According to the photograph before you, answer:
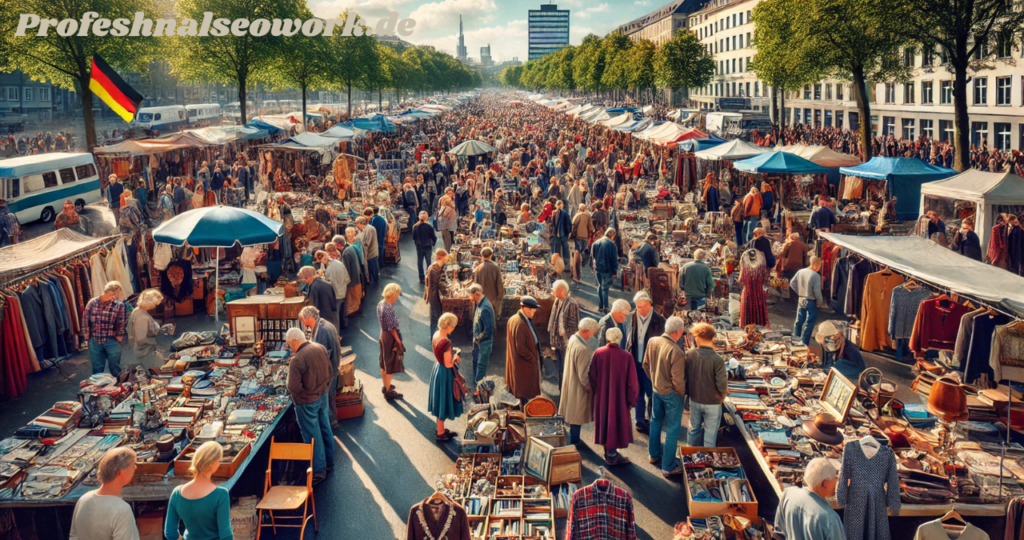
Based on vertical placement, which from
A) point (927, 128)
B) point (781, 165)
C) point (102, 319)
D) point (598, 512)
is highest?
point (927, 128)

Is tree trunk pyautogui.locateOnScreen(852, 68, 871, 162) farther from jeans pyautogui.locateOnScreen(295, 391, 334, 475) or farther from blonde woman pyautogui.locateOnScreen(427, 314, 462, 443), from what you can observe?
jeans pyautogui.locateOnScreen(295, 391, 334, 475)

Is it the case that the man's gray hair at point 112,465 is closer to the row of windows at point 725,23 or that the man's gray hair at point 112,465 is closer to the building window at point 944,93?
the building window at point 944,93

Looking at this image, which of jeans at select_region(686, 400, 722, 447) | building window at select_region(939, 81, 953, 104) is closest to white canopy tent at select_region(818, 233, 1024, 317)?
jeans at select_region(686, 400, 722, 447)

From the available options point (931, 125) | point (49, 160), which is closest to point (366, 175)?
point (49, 160)

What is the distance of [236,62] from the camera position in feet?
132

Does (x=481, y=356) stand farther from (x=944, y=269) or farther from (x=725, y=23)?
(x=725, y=23)

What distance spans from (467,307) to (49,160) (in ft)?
59.6

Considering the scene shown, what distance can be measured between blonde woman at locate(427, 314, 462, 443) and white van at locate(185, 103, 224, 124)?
5666 centimetres

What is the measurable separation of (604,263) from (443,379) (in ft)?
17.6

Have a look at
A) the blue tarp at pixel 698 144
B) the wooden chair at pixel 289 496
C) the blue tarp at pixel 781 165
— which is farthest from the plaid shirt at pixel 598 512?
the blue tarp at pixel 698 144

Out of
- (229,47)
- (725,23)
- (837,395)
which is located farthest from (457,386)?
(725,23)

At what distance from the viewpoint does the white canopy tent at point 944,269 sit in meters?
8.06

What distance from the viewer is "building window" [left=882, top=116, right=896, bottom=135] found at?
49781 millimetres

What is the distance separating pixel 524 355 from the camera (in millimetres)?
8688
